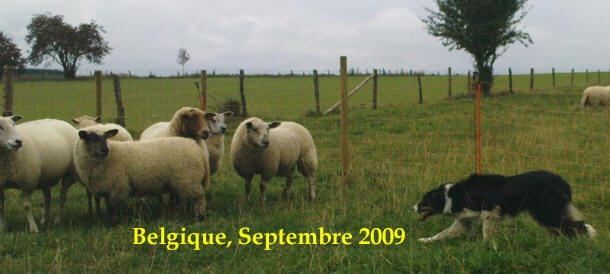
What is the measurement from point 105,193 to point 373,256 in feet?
12.0

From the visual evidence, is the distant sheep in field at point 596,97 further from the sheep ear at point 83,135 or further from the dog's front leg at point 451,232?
the sheep ear at point 83,135

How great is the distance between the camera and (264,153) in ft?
23.9

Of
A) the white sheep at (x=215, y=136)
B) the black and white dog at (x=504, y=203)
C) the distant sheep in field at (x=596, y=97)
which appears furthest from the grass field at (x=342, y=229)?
the distant sheep in field at (x=596, y=97)

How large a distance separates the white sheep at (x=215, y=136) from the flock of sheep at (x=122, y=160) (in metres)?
0.04

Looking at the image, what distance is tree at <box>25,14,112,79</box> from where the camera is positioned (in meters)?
60.6

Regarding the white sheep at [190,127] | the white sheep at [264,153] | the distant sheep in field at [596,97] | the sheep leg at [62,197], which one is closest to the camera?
the sheep leg at [62,197]

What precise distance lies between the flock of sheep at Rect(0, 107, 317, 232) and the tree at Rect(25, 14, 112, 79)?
60292 millimetres

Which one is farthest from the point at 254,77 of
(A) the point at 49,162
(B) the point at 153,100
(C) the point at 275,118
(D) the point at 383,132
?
(A) the point at 49,162

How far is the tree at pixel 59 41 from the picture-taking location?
60625 mm

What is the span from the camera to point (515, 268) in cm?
396

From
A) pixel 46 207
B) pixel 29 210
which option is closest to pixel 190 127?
pixel 46 207

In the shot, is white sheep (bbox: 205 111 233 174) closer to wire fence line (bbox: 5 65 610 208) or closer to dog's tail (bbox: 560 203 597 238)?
wire fence line (bbox: 5 65 610 208)

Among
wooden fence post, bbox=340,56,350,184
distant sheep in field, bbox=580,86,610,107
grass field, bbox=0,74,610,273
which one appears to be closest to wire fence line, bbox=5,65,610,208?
grass field, bbox=0,74,610,273

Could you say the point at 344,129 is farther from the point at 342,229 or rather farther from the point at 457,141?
the point at 457,141
